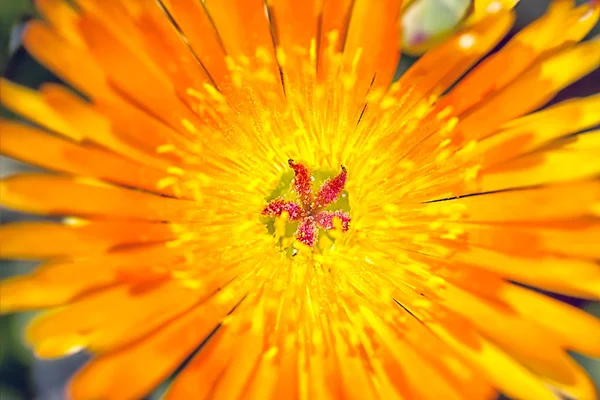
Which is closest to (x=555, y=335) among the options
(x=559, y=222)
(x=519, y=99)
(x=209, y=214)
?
(x=559, y=222)

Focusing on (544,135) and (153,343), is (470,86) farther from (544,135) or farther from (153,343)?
(153,343)

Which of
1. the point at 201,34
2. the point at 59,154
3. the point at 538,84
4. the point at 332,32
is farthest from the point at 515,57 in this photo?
the point at 59,154

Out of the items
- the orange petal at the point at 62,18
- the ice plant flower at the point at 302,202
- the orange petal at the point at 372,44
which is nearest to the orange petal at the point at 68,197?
the ice plant flower at the point at 302,202

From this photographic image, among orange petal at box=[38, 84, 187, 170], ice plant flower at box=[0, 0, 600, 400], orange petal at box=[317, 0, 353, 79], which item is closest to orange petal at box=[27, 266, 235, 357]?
ice plant flower at box=[0, 0, 600, 400]

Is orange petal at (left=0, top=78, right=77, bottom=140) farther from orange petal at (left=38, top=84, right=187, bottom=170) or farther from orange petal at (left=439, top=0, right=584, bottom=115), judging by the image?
orange petal at (left=439, top=0, right=584, bottom=115)

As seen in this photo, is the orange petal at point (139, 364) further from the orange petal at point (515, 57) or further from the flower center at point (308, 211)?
the orange petal at point (515, 57)

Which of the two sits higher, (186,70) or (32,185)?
(186,70)

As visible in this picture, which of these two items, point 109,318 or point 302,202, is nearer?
point 109,318

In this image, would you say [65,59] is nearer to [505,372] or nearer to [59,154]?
[59,154]
